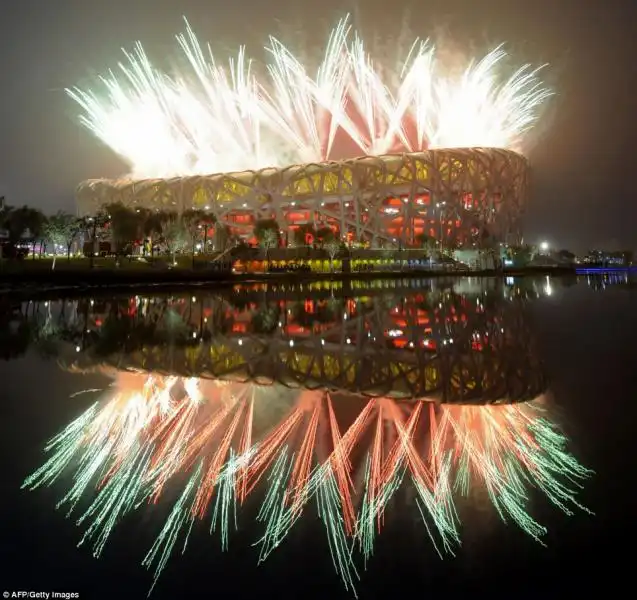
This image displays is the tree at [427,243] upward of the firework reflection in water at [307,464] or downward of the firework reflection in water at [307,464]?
upward

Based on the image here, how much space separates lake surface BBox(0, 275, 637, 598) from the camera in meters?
2.70

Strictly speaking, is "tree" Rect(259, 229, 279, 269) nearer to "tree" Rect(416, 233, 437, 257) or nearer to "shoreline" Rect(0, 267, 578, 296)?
"shoreline" Rect(0, 267, 578, 296)

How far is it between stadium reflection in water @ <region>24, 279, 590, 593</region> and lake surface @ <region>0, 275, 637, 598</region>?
0.02 meters

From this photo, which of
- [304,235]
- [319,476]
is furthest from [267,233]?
[319,476]

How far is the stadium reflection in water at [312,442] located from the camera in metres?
3.33

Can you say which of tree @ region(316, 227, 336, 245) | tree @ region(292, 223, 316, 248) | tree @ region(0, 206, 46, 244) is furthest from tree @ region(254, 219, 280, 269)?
tree @ region(0, 206, 46, 244)

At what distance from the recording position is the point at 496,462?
416cm

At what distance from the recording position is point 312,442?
4.70 metres

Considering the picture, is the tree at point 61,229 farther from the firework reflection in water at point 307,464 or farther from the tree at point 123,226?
the firework reflection in water at point 307,464

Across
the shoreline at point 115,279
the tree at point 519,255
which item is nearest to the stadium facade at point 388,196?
the tree at point 519,255

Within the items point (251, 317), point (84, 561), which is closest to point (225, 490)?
point (84, 561)

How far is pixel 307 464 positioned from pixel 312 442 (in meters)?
0.52

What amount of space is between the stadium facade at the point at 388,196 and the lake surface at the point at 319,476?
73.3 meters

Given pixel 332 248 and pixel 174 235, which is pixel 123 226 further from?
pixel 332 248
